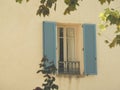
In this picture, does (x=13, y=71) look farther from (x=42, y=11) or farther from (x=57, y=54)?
(x=42, y=11)

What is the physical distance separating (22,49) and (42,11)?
277 inches

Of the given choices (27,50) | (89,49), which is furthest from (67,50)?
(27,50)

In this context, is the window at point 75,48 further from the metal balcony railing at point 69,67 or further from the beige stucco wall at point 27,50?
the beige stucco wall at point 27,50

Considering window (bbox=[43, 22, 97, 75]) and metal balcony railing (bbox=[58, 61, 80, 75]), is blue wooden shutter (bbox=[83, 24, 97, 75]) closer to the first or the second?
window (bbox=[43, 22, 97, 75])

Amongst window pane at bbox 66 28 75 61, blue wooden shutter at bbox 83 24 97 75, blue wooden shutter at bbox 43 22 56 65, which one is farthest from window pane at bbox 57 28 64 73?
blue wooden shutter at bbox 83 24 97 75

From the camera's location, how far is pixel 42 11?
6.20 metres

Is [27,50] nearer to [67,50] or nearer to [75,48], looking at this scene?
[67,50]

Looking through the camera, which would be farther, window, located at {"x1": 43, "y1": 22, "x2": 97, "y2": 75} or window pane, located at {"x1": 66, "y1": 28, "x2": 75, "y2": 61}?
window pane, located at {"x1": 66, "y1": 28, "x2": 75, "y2": 61}

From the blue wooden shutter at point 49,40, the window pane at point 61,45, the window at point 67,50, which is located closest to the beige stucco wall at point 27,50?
the blue wooden shutter at point 49,40

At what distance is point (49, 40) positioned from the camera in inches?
530

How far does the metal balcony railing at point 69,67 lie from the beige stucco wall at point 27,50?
0.18 meters

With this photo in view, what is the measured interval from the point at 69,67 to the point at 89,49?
2.55 feet

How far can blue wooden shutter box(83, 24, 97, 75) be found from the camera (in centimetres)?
1391

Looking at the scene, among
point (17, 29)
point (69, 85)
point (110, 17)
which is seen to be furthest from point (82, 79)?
point (110, 17)
